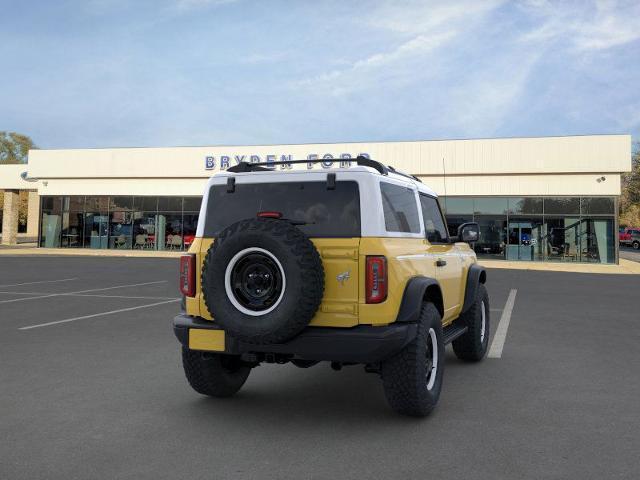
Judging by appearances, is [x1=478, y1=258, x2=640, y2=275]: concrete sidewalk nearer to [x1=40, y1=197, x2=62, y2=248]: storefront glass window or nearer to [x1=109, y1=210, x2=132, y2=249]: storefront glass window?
[x1=109, y1=210, x2=132, y2=249]: storefront glass window

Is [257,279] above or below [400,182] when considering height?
below

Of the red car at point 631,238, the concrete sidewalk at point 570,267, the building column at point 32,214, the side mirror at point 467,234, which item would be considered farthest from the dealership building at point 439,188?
the red car at point 631,238

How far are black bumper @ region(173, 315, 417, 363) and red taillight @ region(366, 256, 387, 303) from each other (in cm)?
21

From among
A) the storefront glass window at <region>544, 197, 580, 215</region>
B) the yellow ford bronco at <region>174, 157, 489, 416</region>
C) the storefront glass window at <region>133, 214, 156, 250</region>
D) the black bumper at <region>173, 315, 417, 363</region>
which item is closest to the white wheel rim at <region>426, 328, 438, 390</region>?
the yellow ford bronco at <region>174, 157, 489, 416</region>

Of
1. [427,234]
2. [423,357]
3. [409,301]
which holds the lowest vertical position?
[423,357]

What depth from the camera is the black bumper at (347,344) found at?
3.89m

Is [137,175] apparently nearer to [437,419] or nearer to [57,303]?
[57,303]

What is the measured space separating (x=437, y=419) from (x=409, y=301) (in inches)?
37.9

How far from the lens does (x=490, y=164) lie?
100 feet

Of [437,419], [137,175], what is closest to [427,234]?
[437,419]

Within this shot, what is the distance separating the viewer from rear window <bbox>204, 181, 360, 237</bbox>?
417 centimetres

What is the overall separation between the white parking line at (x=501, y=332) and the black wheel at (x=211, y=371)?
334cm

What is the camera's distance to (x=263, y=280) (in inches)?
158

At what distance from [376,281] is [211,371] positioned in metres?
1.65
